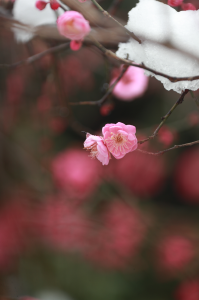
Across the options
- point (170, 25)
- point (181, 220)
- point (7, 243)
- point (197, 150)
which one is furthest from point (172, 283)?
point (170, 25)

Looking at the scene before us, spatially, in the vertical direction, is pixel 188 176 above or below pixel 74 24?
above

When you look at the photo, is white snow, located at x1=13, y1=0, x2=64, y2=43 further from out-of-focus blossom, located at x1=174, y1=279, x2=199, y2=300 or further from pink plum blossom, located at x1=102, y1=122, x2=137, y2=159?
out-of-focus blossom, located at x1=174, y1=279, x2=199, y2=300

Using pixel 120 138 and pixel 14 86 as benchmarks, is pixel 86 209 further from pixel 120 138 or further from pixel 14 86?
pixel 120 138

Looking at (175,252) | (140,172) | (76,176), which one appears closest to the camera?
(175,252)

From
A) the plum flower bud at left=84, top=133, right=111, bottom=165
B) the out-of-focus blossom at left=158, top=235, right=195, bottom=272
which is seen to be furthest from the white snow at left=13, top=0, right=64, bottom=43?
the out-of-focus blossom at left=158, top=235, right=195, bottom=272

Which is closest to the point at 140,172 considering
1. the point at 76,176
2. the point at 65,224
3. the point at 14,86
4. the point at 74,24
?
the point at 76,176

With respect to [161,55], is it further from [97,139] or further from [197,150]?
[197,150]

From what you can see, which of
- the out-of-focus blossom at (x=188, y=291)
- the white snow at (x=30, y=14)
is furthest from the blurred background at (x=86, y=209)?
the white snow at (x=30, y=14)

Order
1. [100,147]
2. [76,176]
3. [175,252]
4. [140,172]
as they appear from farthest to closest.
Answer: [140,172], [76,176], [175,252], [100,147]
